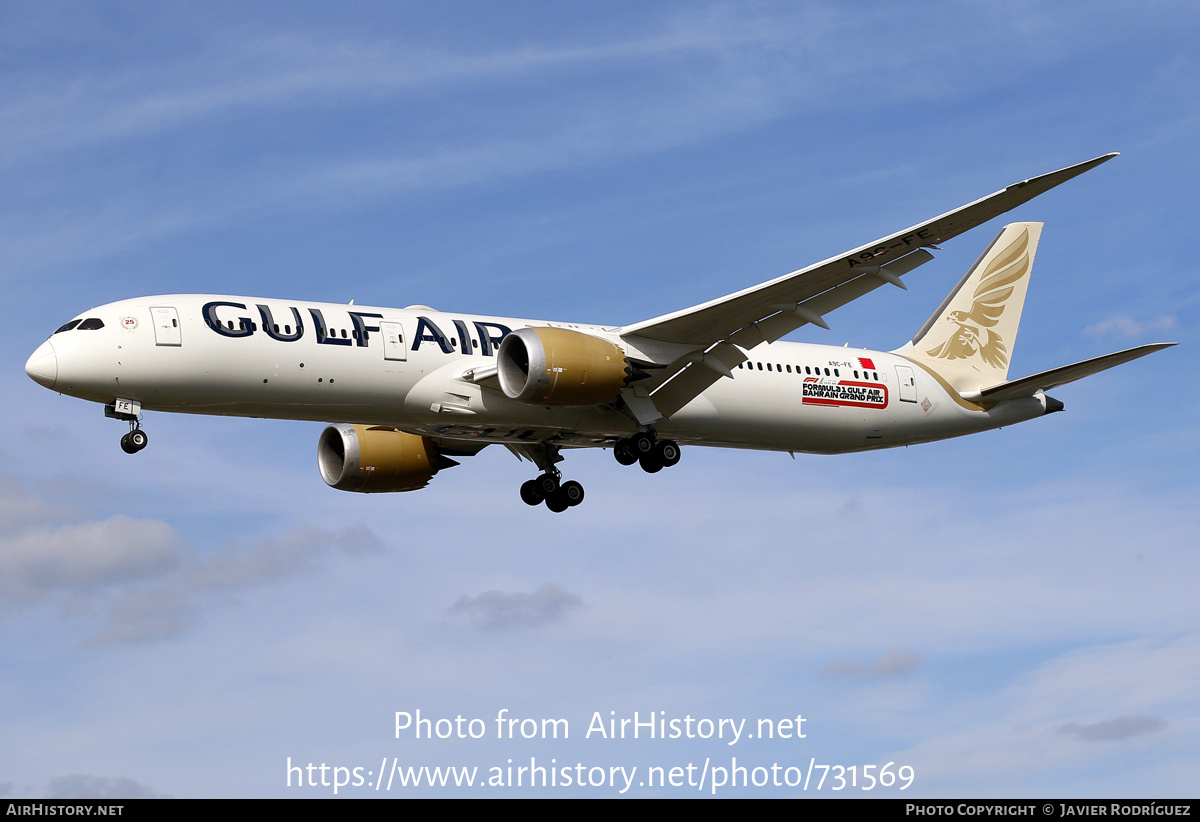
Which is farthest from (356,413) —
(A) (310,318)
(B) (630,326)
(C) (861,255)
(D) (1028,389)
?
(D) (1028,389)

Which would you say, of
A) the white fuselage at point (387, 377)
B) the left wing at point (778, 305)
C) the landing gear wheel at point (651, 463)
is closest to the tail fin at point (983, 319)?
the white fuselage at point (387, 377)

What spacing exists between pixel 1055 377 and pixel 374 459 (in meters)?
20.1

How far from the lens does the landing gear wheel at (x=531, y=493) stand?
41.8 meters

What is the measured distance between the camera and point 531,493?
41812 millimetres

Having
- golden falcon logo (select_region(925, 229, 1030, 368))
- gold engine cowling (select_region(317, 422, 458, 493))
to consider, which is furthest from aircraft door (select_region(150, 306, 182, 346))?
golden falcon logo (select_region(925, 229, 1030, 368))

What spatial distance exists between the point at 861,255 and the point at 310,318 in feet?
43.9

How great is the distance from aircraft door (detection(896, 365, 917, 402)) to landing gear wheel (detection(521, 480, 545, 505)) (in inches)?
449

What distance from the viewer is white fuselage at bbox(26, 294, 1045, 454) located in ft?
104

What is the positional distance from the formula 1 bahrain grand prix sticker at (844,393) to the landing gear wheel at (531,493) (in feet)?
28.2

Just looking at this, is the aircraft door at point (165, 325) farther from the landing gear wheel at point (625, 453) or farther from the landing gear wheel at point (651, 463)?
the landing gear wheel at point (651, 463)

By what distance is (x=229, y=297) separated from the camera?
33.1m

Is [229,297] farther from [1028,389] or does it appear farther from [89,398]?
[1028,389]

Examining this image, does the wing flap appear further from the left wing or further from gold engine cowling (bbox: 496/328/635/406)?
gold engine cowling (bbox: 496/328/635/406)

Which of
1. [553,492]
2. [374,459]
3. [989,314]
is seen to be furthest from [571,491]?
[989,314]
